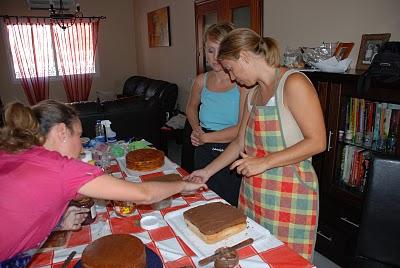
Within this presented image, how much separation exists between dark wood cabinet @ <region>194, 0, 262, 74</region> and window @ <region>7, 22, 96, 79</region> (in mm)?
3280

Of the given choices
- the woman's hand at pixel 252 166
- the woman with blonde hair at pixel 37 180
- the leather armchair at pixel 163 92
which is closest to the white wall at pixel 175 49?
the leather armchair at pixel 163 92

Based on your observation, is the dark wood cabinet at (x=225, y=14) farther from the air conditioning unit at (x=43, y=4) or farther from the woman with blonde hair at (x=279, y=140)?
the air conditioning unit at (x=43, y=4)

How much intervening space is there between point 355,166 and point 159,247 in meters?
1.65

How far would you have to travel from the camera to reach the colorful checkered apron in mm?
1393

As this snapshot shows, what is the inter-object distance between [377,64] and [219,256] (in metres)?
1.44

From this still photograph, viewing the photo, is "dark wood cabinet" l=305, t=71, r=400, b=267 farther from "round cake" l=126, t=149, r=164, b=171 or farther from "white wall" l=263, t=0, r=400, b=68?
"round cake" l=126, t=149, r=164, b=171

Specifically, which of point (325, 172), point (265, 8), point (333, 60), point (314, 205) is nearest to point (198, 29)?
point (265, 8)

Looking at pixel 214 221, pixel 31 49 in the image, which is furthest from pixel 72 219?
pixel 31 49

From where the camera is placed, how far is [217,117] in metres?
2.05

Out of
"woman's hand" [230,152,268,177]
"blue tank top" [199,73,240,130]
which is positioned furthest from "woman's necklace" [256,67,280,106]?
"blue tank top" [199,73,240,130]

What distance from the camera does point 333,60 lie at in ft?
7.17

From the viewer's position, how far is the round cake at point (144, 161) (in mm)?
1850

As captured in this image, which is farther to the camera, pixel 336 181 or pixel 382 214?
pixel 336 181

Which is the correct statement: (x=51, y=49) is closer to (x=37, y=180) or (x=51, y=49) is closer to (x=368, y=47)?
(x=368, y=47)
